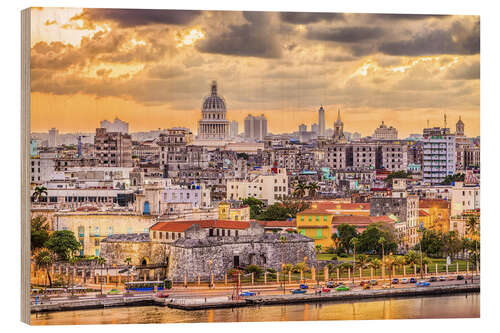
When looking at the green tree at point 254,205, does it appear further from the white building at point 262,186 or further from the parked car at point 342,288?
the parked car at point 342,288


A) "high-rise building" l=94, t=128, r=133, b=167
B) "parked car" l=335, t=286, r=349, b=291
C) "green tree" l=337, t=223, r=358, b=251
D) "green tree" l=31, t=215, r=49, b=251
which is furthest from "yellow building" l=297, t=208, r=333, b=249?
"green tree" l=31, t=215, r=49, b=251

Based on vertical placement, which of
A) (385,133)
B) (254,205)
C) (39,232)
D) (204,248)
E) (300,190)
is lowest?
(204,248)

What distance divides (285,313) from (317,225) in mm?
4268

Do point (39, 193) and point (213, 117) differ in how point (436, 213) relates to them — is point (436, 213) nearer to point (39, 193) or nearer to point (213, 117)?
point (213, 117)

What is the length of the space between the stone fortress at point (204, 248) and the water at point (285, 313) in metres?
1.73

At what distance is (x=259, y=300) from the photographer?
22.4m

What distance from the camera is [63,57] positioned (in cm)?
2114

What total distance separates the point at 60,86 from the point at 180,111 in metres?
2.86

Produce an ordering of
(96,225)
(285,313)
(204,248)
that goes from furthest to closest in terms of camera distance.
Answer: (96,225)
(204,248)
(285,313)

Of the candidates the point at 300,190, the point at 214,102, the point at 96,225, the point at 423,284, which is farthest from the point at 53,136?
the point at 300,190

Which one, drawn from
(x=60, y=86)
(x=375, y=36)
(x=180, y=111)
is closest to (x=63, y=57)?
(x=60, y=86)

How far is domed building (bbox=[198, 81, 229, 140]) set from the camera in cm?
2334

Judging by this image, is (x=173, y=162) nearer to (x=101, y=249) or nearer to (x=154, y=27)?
(x=101, y=249)

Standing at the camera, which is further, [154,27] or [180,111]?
[180,111]
